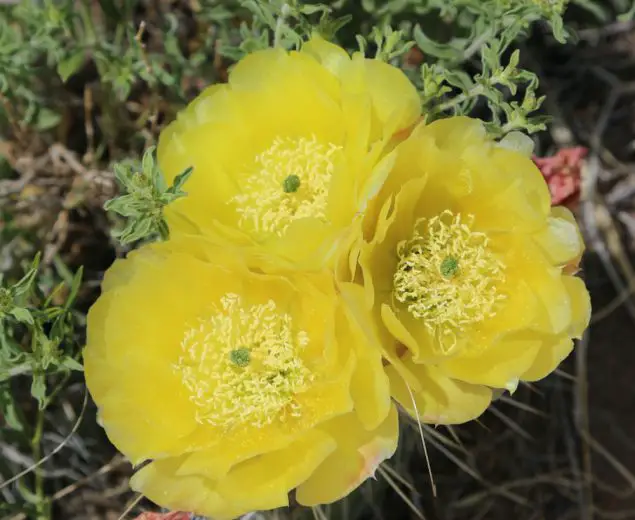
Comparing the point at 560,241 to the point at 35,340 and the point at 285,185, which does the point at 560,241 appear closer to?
the point at 285,185

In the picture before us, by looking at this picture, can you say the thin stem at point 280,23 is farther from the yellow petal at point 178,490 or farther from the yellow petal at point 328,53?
the yellow petal at point 178,490

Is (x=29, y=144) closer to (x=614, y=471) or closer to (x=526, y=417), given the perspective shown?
(x=526, y=417)

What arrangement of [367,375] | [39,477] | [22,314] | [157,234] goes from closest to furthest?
1. [367,375]
2. [22,314]
3. [157,234]
4. [39,477]

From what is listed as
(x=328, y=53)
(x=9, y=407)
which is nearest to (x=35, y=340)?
(x=9, y=407)

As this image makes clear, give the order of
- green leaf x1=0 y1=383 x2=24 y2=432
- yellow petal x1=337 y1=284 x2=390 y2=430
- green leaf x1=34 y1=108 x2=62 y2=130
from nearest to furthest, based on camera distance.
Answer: yellow petal x1=337 y1=284 x2=390 y2=430
green leaf x1=0 y1=383 x2=24 y2=432
green leaf x1=34 y1=108 x2=62 y2=130

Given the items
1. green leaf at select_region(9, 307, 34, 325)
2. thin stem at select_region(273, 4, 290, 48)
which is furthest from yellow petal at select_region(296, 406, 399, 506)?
thin stem at select_region(273, 4, 290, 48)

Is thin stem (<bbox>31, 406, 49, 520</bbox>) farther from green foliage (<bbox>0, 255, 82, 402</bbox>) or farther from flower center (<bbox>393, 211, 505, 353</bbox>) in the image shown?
flower center (<bbox>393, 211, 505, 353</bbox>)

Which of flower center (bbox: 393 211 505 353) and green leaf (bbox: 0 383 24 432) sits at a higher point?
flower center (bbox: 393 211 505 353)

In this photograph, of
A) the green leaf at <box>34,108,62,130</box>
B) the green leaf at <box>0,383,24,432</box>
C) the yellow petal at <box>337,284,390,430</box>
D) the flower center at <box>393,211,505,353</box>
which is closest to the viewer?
the yellow petal at <box>337,284,390,430</box>
